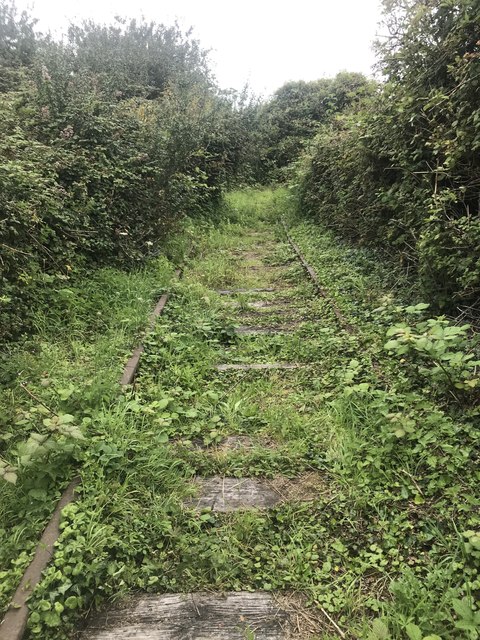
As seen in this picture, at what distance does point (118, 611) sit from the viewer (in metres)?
2.19

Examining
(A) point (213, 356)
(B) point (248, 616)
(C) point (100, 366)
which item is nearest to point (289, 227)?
(A) point (213, 356)

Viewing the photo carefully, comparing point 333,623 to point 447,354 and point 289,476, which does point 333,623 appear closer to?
point 289,476

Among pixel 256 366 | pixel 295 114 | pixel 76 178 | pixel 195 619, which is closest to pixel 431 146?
pixel 256 366

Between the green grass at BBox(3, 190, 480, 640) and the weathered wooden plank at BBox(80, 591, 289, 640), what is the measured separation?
72 millimetres

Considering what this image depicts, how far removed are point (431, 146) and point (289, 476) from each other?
3697 mm

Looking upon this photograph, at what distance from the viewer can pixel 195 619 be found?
214 centimetres

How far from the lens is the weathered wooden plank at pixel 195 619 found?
207 centimetres

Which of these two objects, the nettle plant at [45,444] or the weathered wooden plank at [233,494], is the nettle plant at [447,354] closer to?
the weathered wooden plank at [233,494]

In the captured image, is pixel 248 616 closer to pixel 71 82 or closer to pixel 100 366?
pixel 100 366

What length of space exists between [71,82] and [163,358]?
5.42m

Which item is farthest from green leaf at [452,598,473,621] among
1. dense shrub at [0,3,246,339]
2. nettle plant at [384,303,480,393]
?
dense shrub at [0,3,246,339]

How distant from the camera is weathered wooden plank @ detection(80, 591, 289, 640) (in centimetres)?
207

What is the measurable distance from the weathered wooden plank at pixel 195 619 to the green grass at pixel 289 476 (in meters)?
0.07

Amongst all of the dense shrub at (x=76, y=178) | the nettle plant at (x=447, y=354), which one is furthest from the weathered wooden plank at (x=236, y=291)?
the nettle plant at (x=447, y=354)
